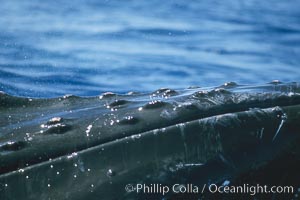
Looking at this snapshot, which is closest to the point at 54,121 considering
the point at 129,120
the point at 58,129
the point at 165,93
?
the point at 58,129

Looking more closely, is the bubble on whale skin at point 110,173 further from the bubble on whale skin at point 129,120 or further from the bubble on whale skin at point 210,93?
the bubble on whale skin at point 210,93

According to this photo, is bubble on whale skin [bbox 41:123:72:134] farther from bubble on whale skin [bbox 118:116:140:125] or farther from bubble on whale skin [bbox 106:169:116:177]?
bubble on whale skin [bbox 106:169:116:177]

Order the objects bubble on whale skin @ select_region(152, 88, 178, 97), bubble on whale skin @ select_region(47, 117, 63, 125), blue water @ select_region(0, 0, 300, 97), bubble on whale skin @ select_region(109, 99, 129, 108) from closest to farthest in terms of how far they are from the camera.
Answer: bubble on whale skin @ select_region(47, 117, 63, 125) → bubble on whale skin @ select_region(109, 99, 129, 108) → bubble on whale skin @ select_region(152, 88, 178, 97) → blue water @ select_region(0, 0, 300, 97)

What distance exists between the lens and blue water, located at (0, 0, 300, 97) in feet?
58.1

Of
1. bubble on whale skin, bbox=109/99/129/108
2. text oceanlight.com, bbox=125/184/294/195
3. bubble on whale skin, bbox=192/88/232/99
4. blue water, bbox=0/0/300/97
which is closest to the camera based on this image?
text oceanlight.com, bbox=125/184/294/195

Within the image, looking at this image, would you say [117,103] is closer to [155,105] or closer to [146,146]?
[155,105]

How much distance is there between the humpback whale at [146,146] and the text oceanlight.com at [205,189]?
0.10 feet

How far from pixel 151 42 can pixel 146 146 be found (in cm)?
1661

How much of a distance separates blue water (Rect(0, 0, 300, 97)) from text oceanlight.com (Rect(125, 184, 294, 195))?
14.7 m

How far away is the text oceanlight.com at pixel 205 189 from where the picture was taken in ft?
9.86

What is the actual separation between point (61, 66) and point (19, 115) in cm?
1396

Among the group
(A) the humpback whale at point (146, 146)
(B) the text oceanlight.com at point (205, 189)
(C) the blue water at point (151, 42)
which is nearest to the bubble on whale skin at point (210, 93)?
(A) the humpback whale at point (146, 146)

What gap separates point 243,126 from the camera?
328 cm

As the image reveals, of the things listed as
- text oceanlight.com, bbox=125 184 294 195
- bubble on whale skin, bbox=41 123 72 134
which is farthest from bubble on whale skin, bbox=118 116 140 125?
text oceanlight.com, bbox=125 184 294 195
